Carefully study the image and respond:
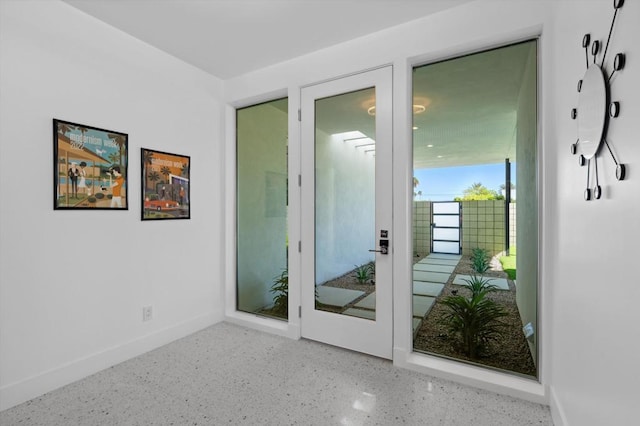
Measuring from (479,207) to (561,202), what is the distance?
2.10 feet

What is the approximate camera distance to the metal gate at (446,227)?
99.4 inches

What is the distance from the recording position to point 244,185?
3.58 meters

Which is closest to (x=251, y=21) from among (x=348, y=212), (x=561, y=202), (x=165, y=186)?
(x=165, y=186)

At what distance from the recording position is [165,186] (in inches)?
117

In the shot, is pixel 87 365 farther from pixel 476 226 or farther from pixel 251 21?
pixel 476 226

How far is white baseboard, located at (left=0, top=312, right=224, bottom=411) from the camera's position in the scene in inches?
79.3

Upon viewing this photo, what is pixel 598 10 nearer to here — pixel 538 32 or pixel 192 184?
pixel 538 32

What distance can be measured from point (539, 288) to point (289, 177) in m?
2.20

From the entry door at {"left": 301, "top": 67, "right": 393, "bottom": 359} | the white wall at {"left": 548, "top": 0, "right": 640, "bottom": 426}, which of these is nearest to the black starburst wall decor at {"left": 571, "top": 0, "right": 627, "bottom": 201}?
the white wall at {"left": 548, "top": 0, "right": 640, "bottom": 426}

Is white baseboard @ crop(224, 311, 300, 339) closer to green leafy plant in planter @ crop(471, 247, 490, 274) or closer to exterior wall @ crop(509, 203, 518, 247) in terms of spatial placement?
green leafy plant in planter @ crop(471, 247, 490, 274)

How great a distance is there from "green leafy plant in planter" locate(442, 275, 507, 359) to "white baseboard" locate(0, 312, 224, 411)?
2484 mm

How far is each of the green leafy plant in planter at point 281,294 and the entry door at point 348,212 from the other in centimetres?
33

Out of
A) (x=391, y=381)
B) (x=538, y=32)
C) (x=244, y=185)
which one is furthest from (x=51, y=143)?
(x=538, y=32)

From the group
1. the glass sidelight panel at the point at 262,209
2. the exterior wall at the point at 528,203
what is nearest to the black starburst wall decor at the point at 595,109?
the exterior wall at the point at 528,203
